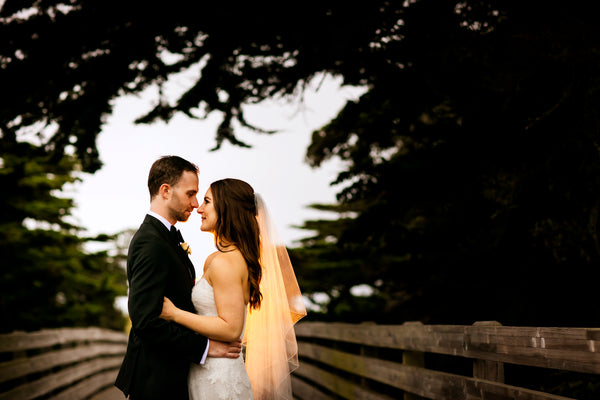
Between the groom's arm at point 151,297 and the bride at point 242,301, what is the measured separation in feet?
0.36

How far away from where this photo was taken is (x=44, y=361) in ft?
24.9

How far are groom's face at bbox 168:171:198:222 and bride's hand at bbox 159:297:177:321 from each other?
0.54 metres

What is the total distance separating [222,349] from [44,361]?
496 centimetres

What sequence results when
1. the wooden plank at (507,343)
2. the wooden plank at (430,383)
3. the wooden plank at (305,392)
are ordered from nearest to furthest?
the wooden plank at (507,343), the wooden plank at (430,383), the wooden plank at (305,392)

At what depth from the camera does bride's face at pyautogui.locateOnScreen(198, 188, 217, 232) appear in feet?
12.7

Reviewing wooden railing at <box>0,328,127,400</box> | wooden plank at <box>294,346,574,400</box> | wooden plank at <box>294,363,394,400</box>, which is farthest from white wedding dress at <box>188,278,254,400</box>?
wooden railing at <box>0,328,127,400</box>

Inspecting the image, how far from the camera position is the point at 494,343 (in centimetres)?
388

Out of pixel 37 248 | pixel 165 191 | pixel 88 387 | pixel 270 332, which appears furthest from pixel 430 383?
pixel 37 248

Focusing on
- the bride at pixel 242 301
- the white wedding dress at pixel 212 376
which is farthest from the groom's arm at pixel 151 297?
the white wedding dress at pixel 212 376

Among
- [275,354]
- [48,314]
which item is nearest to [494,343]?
[275,354]

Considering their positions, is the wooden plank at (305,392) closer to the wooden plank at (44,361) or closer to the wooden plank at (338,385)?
the wooden plank at (338,385)

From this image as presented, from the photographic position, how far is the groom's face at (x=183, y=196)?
3.67 m

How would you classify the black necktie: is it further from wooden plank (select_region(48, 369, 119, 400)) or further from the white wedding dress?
wooden plank (select_region(48, 369, 119, 400))

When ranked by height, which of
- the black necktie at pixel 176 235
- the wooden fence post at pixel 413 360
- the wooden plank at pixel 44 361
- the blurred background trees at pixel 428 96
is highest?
the blurred background trees at pixel 428 96
